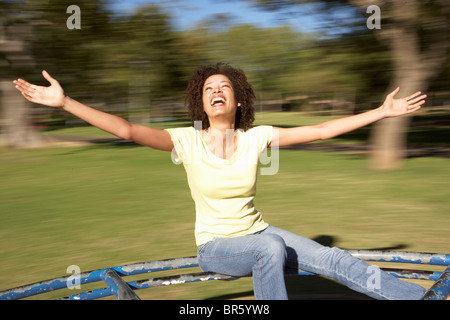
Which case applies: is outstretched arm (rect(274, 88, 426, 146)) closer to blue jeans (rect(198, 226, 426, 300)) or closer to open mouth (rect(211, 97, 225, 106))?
open mouth (rect(211, 97, 225, 106))

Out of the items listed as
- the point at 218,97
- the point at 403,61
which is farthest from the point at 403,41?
the point at 218,97

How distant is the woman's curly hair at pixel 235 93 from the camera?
3.62 metres

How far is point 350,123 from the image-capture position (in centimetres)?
347

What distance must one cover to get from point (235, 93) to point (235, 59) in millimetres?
11255

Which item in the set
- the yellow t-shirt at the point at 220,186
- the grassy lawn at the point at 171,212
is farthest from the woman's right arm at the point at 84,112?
the grassy lawn at the point at 171,212

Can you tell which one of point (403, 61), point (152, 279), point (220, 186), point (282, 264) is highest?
point (403, 61)

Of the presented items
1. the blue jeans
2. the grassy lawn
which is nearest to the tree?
the grassy lawn

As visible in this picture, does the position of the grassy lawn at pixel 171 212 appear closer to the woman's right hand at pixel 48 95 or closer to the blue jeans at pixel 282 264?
the blue jeans at pixel 282 264

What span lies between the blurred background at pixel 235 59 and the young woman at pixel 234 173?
3.53 metres

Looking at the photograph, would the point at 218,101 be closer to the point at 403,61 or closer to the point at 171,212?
the point at 171,212

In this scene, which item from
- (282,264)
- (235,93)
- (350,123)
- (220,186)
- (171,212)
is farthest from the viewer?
(171,212)

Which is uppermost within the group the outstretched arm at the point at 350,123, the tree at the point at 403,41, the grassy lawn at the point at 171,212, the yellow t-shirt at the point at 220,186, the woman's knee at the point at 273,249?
the tree at the point at 403,41

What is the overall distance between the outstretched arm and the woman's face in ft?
1.25

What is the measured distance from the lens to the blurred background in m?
12.4
